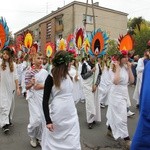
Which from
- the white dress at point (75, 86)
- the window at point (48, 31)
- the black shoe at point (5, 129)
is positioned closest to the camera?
the black shoe at point (5, 129)

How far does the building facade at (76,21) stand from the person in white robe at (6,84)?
128 ft

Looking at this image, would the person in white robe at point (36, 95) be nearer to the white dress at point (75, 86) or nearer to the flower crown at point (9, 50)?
the flower crown at point (9, 50)

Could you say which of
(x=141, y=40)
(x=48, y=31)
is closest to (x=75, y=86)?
(x=141, y=40)

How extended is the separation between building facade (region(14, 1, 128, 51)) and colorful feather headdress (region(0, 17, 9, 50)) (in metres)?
38.7

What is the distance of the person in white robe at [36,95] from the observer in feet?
19.6

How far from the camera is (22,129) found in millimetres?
7535

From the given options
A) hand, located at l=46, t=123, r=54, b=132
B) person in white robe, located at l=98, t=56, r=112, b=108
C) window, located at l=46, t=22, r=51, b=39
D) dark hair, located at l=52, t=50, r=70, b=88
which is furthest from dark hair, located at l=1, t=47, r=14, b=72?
window, located at l=46, t=22, r=51, b=39

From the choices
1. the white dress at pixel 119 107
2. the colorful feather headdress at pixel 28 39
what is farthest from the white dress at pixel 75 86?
the white dress at pixel 119 107

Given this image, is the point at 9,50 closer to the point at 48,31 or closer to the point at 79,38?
the point at 79,38

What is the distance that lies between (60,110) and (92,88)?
3834mm

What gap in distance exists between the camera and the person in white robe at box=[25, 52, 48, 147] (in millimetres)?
5961

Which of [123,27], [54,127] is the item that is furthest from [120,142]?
[123,27]

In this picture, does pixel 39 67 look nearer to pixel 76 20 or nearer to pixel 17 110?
pixel 17 110

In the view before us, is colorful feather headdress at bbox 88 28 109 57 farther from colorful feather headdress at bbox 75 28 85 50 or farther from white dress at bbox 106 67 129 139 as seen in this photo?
colorful feather headdress at bbox 75 28 85 50
